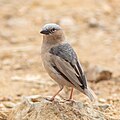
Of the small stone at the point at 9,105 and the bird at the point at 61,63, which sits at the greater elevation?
the bird at the point at 61,63

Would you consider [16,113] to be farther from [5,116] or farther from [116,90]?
[116,90]

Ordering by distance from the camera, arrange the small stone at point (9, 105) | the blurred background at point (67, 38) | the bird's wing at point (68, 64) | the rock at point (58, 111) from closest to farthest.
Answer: the bird's wing at point (68, 64) < the rock at point (58, 111) < the small stone at point (9, 105) < the blurred background at point (67, 38)

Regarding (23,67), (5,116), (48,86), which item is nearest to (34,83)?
(48,86)

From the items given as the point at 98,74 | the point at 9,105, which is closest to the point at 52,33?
the point at 9,105

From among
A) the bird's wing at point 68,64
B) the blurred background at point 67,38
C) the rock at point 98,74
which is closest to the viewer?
the bird's wing at point 68,64

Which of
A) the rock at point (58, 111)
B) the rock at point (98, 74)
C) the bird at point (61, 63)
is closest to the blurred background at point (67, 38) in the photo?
the rock at point (98, 74)

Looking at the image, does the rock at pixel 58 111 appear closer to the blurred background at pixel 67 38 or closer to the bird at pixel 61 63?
the bird at pixel 61 63

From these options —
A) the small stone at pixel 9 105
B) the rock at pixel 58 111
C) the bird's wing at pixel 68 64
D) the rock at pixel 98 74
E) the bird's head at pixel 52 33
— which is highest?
the bird's head at pixel 52 33
